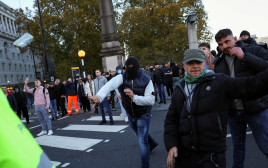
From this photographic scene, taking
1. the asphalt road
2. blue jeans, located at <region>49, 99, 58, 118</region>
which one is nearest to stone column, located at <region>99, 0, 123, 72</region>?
blue jeans, located at <region>49, 99, 58, 118</region>

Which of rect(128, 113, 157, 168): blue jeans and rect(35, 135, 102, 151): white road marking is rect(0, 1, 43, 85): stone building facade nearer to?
rect(35, 135, 102, 151): white road marking

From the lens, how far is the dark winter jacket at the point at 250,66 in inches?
95.7

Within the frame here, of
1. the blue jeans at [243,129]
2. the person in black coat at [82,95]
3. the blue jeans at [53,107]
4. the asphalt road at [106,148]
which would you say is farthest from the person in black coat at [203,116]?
A: the person in black coat at [82,95]

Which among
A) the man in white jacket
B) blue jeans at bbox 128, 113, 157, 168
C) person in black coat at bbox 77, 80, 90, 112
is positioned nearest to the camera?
blue jeans at bbox 128, 113, 157, 168

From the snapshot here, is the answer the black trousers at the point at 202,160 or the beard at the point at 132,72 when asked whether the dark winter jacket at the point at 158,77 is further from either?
the black trousers at the point at 202,160

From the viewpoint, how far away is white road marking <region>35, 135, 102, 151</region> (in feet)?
19.4

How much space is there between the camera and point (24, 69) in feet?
214

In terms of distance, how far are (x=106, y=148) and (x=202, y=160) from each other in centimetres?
371

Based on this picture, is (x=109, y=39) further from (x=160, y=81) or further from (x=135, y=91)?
(x=135, y=91)

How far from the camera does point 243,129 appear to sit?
3.01 meters

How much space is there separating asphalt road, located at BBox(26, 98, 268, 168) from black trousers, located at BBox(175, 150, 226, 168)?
71.1 inches

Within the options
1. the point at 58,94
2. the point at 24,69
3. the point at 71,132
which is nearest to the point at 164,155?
the point at 71,132

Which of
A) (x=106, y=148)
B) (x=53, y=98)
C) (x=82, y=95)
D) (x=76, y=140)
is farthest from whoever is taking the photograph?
(x=82, y=95)

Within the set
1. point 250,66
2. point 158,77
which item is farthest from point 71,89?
point 250,66
